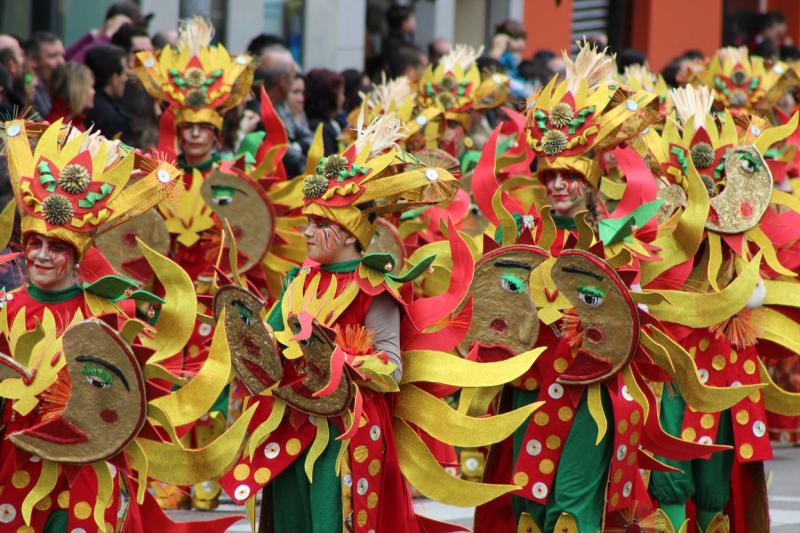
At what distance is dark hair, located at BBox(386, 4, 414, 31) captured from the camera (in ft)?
59.6

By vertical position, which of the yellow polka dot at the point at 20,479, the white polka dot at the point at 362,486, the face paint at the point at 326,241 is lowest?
the white polka dot at the point at 362,486

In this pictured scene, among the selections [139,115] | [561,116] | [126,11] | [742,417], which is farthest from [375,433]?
[126,11]

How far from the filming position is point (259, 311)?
7.41 meters

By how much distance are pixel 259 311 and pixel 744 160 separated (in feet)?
9.73

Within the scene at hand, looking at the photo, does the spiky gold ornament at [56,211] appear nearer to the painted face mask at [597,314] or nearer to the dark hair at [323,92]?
the painted face mask at [597,314]

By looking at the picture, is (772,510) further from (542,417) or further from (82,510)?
(82,510)

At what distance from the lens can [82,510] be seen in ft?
23.5

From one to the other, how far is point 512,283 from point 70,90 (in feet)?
13.8

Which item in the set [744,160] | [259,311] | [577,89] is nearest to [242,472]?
[259,311]

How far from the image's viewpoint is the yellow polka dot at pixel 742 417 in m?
9.27

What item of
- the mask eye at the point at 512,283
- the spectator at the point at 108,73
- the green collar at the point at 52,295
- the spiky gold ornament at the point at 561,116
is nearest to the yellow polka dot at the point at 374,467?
the mask eye at the point at 512,283

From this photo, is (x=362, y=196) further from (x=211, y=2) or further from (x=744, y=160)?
(x=211, y=2)

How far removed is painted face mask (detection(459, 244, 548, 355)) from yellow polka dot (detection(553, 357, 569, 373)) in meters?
0.12

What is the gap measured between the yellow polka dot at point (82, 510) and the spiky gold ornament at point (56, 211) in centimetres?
99
